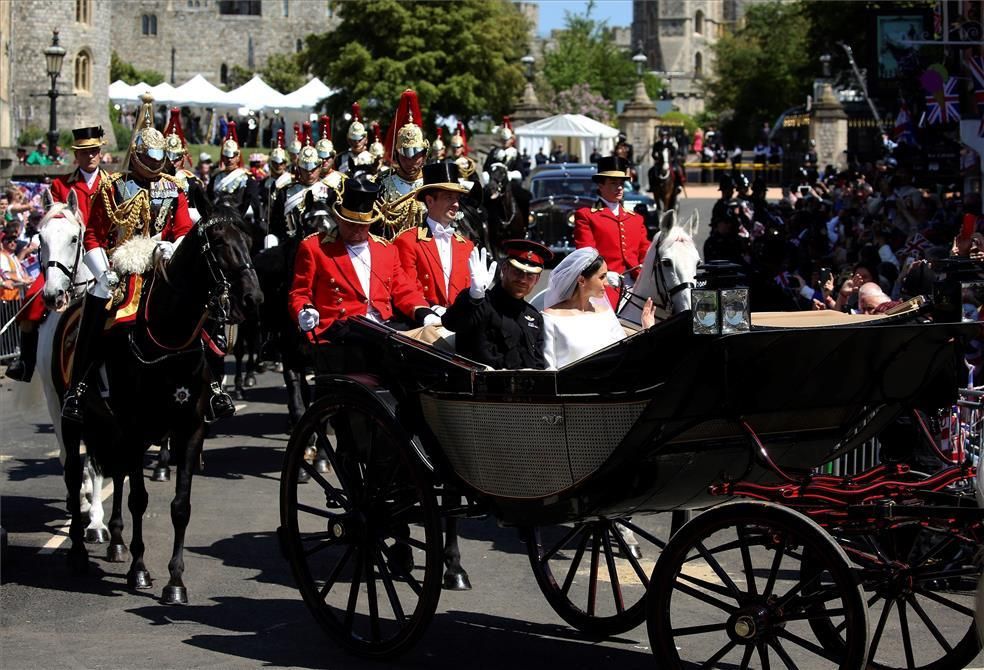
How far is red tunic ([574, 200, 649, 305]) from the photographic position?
12688 millimetres

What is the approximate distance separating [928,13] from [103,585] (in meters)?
24.6

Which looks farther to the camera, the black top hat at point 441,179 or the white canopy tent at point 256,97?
the white canopy tent at point 256,97

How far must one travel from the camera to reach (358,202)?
9719mm

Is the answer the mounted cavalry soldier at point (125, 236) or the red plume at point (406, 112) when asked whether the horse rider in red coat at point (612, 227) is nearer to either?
the red plume at point (406, 112)

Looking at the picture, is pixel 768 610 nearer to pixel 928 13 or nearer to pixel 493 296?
pixel 493 296

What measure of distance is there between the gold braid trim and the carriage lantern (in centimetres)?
513

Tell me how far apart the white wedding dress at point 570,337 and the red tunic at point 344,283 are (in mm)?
2083

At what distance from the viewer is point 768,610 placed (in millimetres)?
6484

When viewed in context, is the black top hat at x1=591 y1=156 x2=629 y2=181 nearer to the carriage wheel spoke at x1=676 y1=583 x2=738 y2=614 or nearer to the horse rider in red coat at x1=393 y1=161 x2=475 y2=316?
the horse rider in red coat at x1=393 y1=161 x2=475 y2=316

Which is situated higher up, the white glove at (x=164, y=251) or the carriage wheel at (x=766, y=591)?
the white glove at (x=164, y=251)

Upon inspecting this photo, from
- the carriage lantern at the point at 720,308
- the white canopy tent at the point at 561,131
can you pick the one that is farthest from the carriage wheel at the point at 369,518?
the white canopy tent at the point at 561,131

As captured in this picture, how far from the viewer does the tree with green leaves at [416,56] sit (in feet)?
197

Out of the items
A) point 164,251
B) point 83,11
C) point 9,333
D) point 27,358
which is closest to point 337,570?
point 164,251

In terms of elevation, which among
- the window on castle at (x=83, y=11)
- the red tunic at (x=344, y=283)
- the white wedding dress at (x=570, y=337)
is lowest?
the white wedding dress at (x=570, y=337)
